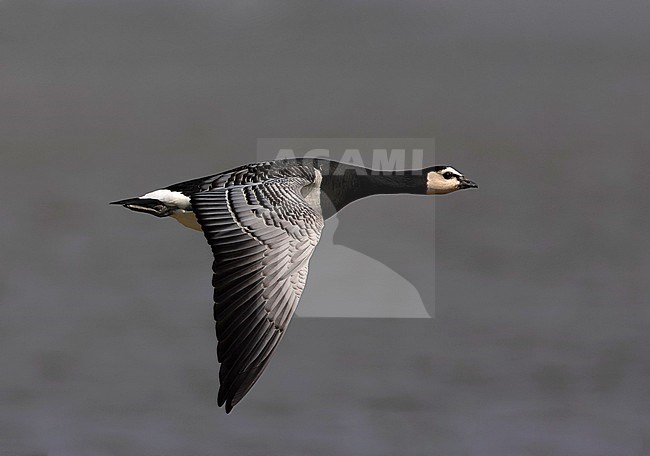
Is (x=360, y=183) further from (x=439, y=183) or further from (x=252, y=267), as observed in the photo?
(x=252, y=267)

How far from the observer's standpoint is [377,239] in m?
14.8

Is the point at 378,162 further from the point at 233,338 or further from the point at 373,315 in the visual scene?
the point at 233,338

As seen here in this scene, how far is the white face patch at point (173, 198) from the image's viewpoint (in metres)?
8.00

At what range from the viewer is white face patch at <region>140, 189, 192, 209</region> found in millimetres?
8000

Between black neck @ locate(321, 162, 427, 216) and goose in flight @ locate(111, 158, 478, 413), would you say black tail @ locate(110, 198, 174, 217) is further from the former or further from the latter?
black neck @ locate(321, 162, 427, 216)

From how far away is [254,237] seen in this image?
288 inches

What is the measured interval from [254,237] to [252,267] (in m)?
0.23

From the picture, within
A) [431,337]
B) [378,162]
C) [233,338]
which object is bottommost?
[431,337]

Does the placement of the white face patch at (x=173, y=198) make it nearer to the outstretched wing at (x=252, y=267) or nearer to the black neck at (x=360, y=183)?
the outstretched wing at (x=252, y=267)

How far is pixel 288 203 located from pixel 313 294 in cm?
642

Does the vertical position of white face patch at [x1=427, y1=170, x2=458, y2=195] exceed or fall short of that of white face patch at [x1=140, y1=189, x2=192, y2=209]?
it falls short

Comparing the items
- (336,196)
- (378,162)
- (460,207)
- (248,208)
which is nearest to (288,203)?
(248,208)

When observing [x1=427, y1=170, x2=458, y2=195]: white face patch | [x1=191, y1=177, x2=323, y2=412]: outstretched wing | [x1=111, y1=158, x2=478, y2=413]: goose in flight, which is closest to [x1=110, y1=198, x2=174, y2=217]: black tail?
[x1=111, y1=158, x2=478, y2=413]: goose in flight

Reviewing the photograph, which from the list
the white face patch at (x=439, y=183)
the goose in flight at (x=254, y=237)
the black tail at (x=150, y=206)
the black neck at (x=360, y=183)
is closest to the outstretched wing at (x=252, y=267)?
the goose in flight at (x=254, y=237)
